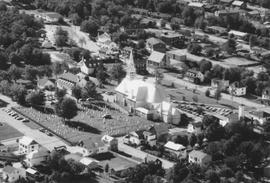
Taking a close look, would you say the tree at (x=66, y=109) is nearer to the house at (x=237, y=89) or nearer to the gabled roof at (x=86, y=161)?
the gabled roof at (x=86, y=161)

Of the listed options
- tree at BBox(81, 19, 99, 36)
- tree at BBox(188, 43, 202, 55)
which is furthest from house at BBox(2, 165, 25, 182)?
tree at BBox(81, 19, 99, 36)

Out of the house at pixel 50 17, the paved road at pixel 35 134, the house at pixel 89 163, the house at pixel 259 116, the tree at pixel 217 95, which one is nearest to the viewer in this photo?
the house at pixel 89 163

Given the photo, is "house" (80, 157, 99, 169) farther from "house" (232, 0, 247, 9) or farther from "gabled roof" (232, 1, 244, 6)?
"gabled roof" (232, 1, 244, 6)

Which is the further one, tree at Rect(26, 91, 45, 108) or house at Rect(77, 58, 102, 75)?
house at Rect(77, 58, 102, 75)

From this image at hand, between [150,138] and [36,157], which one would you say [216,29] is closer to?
[150,138]

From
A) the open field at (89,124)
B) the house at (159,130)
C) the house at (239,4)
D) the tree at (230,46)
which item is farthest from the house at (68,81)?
the house at (239,4)

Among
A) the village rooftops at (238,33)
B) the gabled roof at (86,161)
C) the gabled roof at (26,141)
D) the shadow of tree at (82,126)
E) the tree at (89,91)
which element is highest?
the village rooftops at (238,33)
